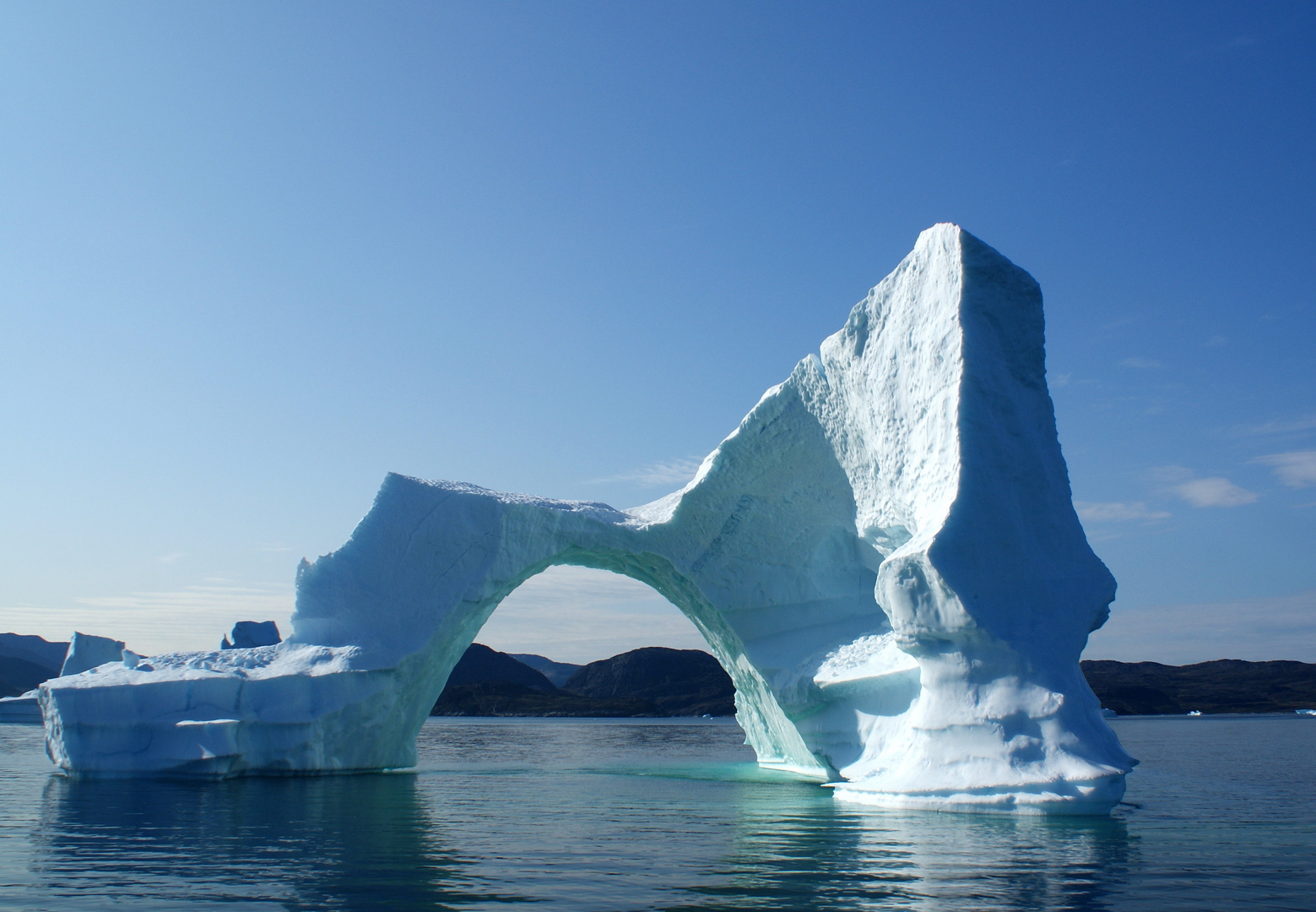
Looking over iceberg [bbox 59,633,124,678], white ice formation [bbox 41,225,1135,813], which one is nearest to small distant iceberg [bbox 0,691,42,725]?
iceberg [bbox 59,633,124,678]

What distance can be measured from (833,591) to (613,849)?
29.5 feet

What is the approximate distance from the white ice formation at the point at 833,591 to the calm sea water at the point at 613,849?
0.82 m

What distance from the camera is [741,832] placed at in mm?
8773

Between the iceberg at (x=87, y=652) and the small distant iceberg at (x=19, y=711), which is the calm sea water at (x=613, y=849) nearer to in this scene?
the iceberg at (x=87, y=652)

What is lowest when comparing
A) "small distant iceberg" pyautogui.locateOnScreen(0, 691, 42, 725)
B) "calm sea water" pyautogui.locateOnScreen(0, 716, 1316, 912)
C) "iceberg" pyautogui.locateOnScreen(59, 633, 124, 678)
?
"small distant iceberg" pyautogui.locateOnScreen(0, 691, 42, 725)

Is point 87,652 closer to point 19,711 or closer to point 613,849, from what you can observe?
point 19,711

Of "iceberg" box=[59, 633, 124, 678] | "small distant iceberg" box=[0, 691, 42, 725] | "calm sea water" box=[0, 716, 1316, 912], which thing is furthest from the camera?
"small distant iceberg" box=[0, 691, 42, 725]

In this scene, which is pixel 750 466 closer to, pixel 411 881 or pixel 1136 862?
pixel 1136 862

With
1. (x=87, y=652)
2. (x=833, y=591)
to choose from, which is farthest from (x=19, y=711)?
(x=833, y=591)

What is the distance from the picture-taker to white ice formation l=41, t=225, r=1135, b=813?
33.9ft

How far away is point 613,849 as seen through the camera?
7.73 meters

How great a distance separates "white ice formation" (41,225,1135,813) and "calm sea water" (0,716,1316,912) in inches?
32.2

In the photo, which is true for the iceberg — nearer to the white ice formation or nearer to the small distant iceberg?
the white ice formation

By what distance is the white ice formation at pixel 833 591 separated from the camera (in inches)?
407
